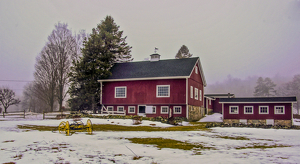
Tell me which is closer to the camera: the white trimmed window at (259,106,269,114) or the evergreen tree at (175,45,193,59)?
the white trimmed window at (259,106,269,114)

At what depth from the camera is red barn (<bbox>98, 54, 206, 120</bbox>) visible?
3059 cm

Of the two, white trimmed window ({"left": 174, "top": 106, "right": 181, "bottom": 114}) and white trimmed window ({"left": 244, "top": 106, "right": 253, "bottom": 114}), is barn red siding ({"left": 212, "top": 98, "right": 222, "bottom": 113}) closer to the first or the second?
white trimmed window ({"left": 244, "top": 106, "right": 253, "bottom": 114})

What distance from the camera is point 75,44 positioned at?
4622 centimetres

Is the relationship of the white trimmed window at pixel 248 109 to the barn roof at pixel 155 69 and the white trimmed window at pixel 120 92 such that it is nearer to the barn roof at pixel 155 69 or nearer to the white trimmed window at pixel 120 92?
the barn roof at pixel 155 69

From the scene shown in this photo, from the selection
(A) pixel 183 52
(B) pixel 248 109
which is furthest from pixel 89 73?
(A) pixel 183 52

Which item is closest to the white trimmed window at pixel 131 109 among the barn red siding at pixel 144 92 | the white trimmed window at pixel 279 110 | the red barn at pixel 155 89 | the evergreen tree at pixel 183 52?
the red barn at pixel 155 89

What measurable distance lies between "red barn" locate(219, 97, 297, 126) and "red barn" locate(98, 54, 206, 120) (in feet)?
16.0

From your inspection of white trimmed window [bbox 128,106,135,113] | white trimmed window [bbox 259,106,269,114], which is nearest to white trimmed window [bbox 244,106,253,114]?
white trimmed window [bbox 259,106,269,114]

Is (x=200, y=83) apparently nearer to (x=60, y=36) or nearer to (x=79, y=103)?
(x=79, y=103)

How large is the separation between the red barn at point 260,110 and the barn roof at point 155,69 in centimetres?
645

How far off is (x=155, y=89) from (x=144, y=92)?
1.58 meters

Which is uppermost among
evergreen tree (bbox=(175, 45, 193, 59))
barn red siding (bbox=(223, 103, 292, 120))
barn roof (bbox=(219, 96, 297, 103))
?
evergreen tree (bbox=(175, 45, 193, 59))

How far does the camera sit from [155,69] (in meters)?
33.8

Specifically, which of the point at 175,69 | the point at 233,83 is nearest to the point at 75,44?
the point at 175,69
